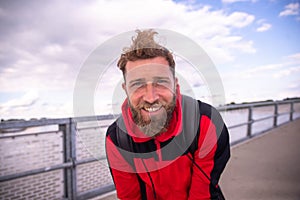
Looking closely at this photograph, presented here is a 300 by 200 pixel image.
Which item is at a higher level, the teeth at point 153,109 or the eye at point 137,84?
the eye at point 137,84

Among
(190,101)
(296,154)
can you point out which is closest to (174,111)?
(190,101)

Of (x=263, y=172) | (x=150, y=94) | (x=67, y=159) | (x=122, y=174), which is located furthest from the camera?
(x=263, y=172)

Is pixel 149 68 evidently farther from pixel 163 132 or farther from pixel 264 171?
pixel 264 171

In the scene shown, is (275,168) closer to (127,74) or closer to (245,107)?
(245,107)

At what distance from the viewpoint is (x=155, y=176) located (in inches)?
52.9

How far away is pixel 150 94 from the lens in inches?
48.7

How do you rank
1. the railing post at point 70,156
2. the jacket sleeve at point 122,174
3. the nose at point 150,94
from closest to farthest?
the nose at point 150,94
the jacket sleeve at point 122,174
the railing post at point 70,156

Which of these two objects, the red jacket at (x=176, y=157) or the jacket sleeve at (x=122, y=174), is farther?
the jacket sleeve at (x=122, y=174)

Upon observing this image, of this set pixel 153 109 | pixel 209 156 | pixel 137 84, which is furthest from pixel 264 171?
pixel 137 84

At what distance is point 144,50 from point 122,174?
2.41 feet

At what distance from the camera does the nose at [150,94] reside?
4.06 ft

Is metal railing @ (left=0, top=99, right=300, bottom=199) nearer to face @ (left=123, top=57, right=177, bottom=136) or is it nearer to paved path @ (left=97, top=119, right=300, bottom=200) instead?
paved path @ (left=97, top=119, right=300, bottom=200)

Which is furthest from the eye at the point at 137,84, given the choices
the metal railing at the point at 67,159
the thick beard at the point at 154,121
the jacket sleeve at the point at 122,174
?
the metal railing at the point at 67,159

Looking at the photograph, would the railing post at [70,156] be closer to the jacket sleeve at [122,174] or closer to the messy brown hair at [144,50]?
the jacket sleeve at [122,174]
